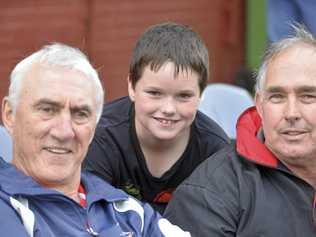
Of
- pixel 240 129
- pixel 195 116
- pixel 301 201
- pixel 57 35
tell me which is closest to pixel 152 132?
pixel 195 116

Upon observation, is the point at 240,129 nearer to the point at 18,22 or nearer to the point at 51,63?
the point at 51,63

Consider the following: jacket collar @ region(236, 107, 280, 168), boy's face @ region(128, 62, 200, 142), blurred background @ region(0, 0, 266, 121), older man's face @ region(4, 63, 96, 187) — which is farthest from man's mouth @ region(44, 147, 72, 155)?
blurred background @ region(0, 0, 266, 121)

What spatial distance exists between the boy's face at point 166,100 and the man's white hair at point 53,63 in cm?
76

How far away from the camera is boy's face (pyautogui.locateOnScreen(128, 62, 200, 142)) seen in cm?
391

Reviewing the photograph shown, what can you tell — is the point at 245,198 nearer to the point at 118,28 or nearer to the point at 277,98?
the point at 277,98

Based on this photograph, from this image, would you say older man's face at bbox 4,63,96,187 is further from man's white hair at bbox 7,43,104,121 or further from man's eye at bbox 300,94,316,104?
man's eye at bbox 300,94,316,104

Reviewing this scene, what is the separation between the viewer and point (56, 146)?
3.05 meters

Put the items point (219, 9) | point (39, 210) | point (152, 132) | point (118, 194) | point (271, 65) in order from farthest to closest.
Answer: point (219, 9), point (152, 132), point (271, 65), point (118, 194), point (39, 210)

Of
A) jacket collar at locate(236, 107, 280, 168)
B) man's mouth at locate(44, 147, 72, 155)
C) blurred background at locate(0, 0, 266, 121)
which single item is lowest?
blurred background at locate(0, 0, 266, 121)

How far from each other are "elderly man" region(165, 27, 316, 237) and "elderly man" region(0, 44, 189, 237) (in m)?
0.18

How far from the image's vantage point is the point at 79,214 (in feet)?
10.1

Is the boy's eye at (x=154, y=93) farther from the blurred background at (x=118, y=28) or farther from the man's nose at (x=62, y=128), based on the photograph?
the blurred background at (x=118, y=28)

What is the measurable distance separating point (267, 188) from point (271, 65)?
42 cm

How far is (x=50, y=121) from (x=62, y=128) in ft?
0.14
